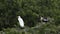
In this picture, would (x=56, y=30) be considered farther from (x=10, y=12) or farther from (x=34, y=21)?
(x=10, y=12)

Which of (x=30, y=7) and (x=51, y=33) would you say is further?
(x=30, y=7)

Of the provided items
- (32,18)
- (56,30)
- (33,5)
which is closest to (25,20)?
(32,18)

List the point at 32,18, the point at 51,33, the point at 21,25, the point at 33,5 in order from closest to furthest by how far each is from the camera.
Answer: the point at 51,33
the point at 21,25
the point at 32,18
the point at 33,5

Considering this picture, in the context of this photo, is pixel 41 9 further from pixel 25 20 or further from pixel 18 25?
pixel 18 25

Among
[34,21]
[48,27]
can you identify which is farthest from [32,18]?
[48,27]

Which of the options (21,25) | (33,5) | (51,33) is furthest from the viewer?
(33,5)

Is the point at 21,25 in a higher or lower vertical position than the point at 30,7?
lower
